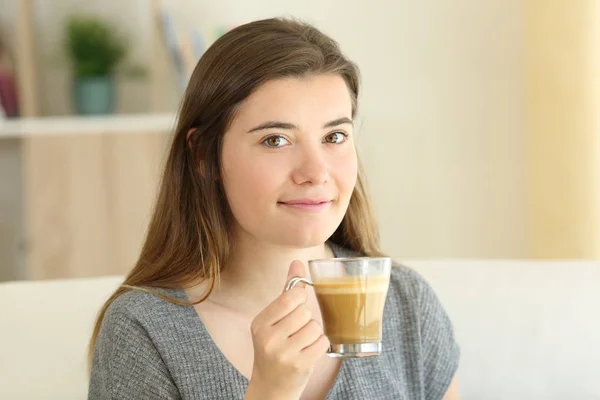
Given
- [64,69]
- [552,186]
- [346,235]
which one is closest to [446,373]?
[346,235]

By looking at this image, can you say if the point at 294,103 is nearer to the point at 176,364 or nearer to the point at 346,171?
the point at 346,171

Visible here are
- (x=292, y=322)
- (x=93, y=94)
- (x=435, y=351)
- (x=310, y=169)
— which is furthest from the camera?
(x=93, y=94)

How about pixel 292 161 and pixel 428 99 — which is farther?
pixel 428 99

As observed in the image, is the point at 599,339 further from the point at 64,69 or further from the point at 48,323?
the point at 64,69

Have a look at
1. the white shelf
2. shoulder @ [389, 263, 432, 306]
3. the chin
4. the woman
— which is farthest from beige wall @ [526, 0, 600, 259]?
the chin

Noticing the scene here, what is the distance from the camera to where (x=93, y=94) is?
13.3 ft

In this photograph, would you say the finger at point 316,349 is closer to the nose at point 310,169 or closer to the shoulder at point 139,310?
the nose at point 310,169

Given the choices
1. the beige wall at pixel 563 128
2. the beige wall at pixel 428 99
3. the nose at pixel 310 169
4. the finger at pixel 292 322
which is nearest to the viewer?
the finger at pixel 292 322

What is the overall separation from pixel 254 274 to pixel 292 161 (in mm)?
277

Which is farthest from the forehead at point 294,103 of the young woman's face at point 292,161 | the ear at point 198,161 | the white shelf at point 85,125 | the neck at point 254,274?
the white shelf at point 85,125

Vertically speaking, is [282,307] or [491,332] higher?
[282,307]

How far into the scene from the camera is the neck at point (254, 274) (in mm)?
1771

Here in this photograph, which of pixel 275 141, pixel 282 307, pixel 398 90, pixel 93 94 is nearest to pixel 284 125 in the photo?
pixel 275 141

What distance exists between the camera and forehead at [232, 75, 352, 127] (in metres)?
1.64
